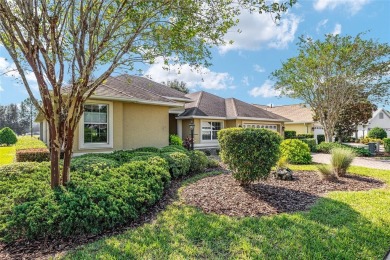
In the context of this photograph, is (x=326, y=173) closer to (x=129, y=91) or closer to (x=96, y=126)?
(x=96, y=126)

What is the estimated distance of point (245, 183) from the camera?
6.89 m

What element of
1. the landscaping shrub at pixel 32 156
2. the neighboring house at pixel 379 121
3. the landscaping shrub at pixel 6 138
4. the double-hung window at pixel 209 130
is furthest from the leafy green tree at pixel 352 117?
the landscaping shrub at pixel 6 138

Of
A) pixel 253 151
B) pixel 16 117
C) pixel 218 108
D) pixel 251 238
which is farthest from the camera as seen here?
pixel 16 117

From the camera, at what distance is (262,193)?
648 centimetres

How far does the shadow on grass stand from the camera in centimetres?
347

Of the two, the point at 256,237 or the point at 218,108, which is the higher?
the point at 218,108

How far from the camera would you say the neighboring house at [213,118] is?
1834cm

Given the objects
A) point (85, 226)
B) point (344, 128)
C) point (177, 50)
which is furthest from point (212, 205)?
point (344, 128)

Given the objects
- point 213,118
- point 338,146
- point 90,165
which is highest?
point 213,118

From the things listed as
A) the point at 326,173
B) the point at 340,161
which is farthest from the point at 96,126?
the point at 340,161

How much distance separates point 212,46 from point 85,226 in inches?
227

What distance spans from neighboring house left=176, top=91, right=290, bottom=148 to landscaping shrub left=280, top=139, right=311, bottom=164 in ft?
10.8

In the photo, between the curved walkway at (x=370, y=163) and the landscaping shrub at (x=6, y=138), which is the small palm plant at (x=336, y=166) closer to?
the curved walkway at (x=370, y=163)

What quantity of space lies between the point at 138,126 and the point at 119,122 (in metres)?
1.33
